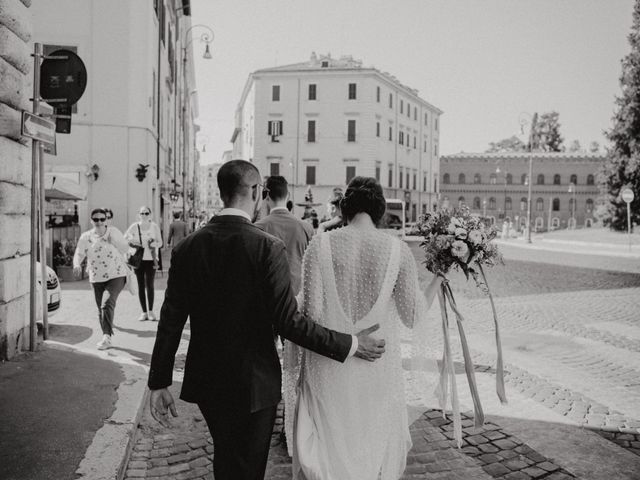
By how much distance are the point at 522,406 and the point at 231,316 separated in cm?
383

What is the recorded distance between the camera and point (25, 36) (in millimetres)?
6617

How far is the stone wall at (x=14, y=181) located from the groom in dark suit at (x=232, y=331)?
4321mm

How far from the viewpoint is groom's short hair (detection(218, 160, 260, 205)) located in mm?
2859

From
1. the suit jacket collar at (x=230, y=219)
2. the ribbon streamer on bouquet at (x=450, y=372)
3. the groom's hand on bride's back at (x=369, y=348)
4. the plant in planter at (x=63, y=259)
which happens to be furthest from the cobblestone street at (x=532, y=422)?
the plant in planter at (x=63, y=259)

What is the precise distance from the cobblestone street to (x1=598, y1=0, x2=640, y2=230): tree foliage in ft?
125

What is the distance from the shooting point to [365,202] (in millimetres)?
3324

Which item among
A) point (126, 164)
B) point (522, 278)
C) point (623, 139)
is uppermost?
point (623, 139)

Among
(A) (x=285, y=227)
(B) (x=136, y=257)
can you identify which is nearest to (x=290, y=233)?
(A) (x=285, y=227)

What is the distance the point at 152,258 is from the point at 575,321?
7283mm

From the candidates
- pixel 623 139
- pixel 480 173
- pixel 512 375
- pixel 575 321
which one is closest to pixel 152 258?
pixel 512 375

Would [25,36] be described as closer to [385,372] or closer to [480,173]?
[385,372]

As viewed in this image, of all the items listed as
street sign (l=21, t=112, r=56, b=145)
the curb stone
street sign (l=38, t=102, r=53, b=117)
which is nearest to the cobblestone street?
the curb stone

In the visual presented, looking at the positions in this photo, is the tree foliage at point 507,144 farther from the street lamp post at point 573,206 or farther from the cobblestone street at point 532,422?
the cobblestone street at point 532,422

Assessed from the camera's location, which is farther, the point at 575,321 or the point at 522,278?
the point at 522,278
